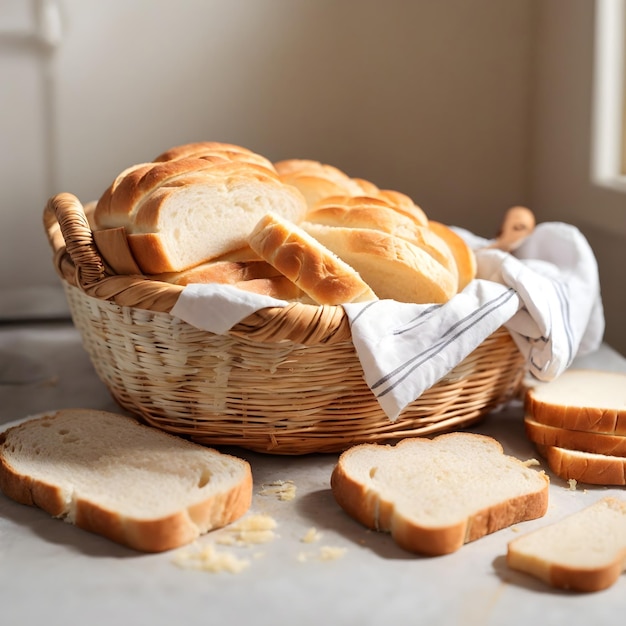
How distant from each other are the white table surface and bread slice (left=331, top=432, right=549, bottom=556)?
2cm

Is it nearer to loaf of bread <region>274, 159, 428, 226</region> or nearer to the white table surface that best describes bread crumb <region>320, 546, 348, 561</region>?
the white table surface

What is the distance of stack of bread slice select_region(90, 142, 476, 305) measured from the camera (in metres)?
1.29

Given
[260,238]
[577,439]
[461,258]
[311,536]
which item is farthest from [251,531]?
[461,258]

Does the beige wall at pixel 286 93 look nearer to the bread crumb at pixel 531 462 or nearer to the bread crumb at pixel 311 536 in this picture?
the bread crumb at pixel 531 462

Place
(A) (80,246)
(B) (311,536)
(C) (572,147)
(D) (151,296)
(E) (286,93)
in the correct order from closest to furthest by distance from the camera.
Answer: (B) (311,536) → (D) (151,296) → (A) (80,246) → (C) (572,147) → (E) (286,93)

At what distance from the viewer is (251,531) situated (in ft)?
3.57

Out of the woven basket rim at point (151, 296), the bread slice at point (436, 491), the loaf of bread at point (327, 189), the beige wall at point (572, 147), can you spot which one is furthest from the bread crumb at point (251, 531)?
the beige wall at point (572, 147)

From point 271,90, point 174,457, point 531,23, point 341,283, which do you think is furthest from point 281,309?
point 531,23

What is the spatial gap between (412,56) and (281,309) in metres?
1.58

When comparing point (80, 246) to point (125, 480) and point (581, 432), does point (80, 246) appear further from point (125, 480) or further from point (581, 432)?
point (581, 432)

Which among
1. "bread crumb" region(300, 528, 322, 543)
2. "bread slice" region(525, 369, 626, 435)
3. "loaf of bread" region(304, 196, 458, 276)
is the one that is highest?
"loaf of bread" region(304, 196, 458, 276)

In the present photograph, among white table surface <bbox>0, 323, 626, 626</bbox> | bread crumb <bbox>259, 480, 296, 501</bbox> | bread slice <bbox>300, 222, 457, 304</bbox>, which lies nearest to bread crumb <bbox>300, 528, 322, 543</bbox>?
white table surface <bbox>0, 323, 626, 626</bbox>

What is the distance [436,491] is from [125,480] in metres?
0.44

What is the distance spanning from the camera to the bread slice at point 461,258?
1.55m
